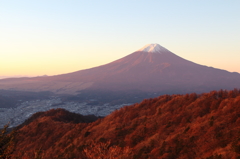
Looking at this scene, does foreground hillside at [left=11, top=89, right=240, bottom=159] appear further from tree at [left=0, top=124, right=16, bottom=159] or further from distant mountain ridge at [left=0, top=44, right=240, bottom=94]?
distant mountain ridge at [left=0, top=44, right=240, bottom=94]

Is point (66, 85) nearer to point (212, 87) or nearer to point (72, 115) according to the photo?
point (212, 87)

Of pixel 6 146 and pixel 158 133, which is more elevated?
pixel 6 146

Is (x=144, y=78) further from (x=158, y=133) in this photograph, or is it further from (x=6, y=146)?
(x=6, y=146)

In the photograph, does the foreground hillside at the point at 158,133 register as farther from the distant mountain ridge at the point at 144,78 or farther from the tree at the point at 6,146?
the distant mountain ridge at the point at 144,78

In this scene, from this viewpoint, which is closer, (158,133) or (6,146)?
(6,146)

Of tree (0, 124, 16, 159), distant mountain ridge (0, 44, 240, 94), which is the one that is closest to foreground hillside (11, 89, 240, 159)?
tree (0, 124, 16, 159)

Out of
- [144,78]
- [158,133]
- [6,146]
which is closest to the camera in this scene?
[6,146]

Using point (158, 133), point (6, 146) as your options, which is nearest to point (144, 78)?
point (158, 133)
